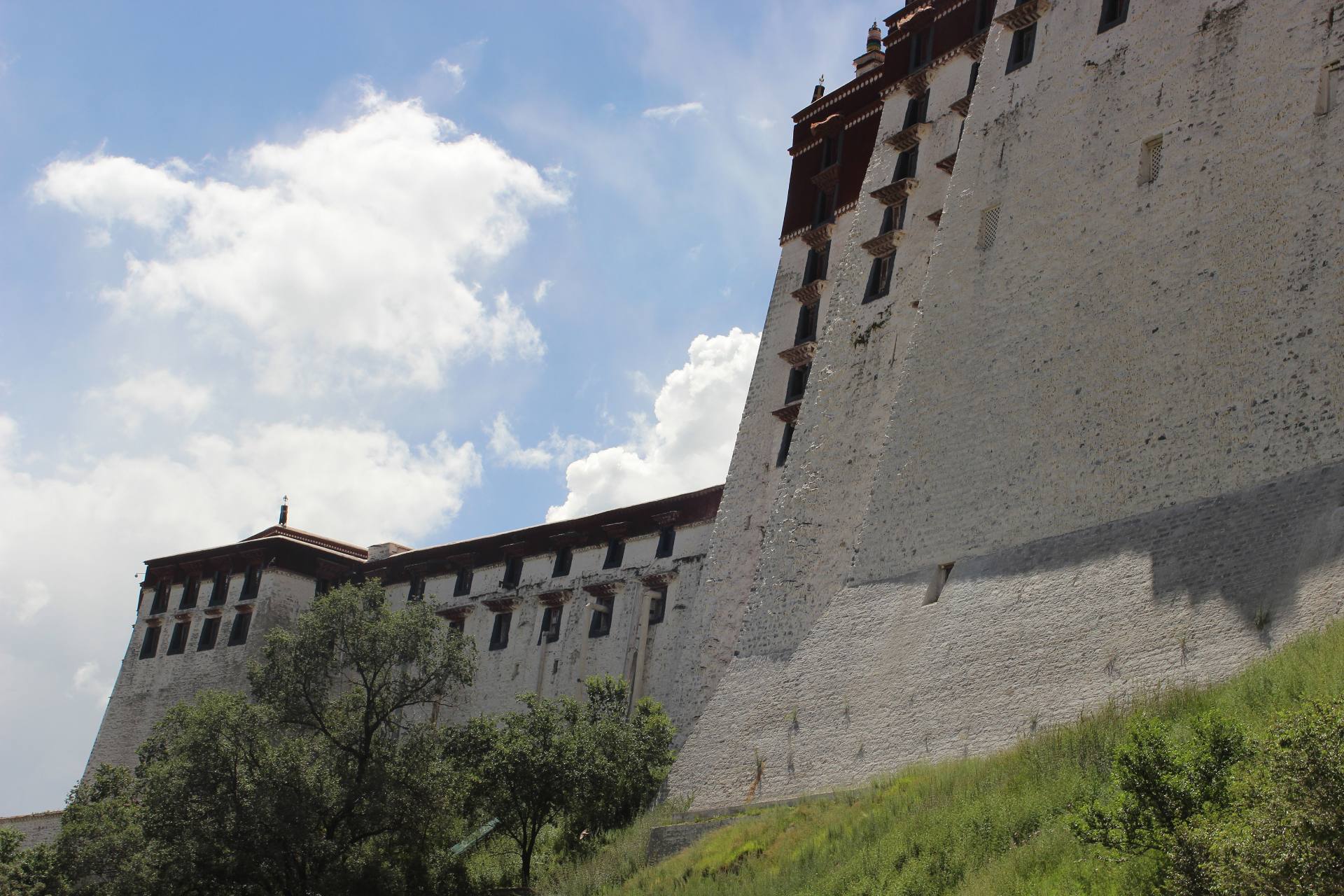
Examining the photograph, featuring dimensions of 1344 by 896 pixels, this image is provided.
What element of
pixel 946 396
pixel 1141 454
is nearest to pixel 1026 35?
pixel 946 396

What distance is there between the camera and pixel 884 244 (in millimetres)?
29625

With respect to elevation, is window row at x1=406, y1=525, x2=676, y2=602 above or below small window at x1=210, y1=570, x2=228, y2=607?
above

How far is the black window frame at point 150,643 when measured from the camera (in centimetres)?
4784

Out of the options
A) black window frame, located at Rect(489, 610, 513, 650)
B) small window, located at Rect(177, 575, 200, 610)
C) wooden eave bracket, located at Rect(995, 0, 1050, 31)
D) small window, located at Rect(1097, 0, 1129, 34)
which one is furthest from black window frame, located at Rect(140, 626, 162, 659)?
small window, located at Rect(1097, 0, 1129, 34)

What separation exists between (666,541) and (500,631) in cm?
659

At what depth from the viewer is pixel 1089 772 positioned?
585 inches

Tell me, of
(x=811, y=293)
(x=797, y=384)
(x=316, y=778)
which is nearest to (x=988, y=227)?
(x=797, y=384)

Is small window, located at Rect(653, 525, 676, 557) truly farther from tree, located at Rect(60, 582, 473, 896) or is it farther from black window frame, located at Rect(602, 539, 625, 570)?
tree, located at Rect(60, 582, 473, 896)

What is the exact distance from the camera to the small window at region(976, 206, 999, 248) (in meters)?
24.6

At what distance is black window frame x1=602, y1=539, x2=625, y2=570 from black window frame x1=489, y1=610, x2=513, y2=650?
3.81 m

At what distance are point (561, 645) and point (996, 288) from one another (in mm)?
18761

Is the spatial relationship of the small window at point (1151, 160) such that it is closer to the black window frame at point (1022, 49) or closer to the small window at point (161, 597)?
the black window frame at point (1022, 49)

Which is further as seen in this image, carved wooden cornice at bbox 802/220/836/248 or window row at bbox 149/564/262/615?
window row at bbox 149/564/262/615

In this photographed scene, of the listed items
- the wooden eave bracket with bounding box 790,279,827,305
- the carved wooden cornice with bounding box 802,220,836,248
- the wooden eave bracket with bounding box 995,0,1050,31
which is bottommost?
the wooden eave bracket with bounding box 790,279,827,305
